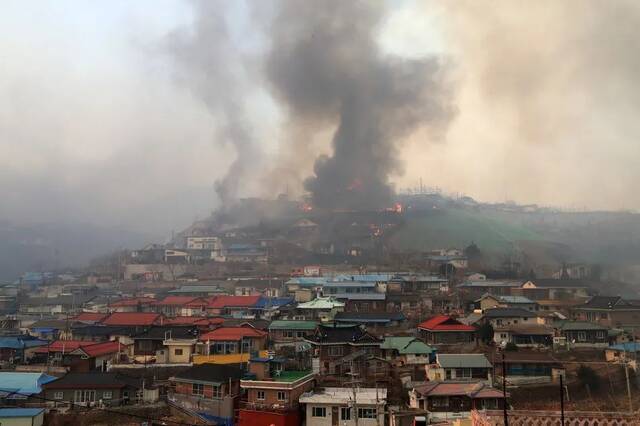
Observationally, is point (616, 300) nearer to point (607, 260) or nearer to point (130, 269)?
point (607, 260)

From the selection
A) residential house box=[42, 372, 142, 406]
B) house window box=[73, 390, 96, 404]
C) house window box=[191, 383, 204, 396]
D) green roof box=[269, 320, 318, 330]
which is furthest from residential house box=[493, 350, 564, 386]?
house window box=[73, 390, 96, 404]

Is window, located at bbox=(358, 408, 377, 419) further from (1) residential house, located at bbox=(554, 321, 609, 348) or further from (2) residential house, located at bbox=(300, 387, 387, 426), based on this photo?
(1) residential house, located at bbox=(554, 321, 609, 348)

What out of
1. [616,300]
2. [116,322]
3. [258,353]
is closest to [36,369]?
[116,322]

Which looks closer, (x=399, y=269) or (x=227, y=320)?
(x=227, y=320)

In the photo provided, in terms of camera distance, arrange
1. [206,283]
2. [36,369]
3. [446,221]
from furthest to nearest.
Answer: [446,221]
[206,283]
[36,369]

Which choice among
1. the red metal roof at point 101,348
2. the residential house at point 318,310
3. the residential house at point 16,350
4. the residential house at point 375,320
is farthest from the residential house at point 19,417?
the residential house at point 318,310

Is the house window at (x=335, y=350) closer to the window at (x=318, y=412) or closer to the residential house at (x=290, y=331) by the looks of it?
the residential house at (x=290, y=331)
